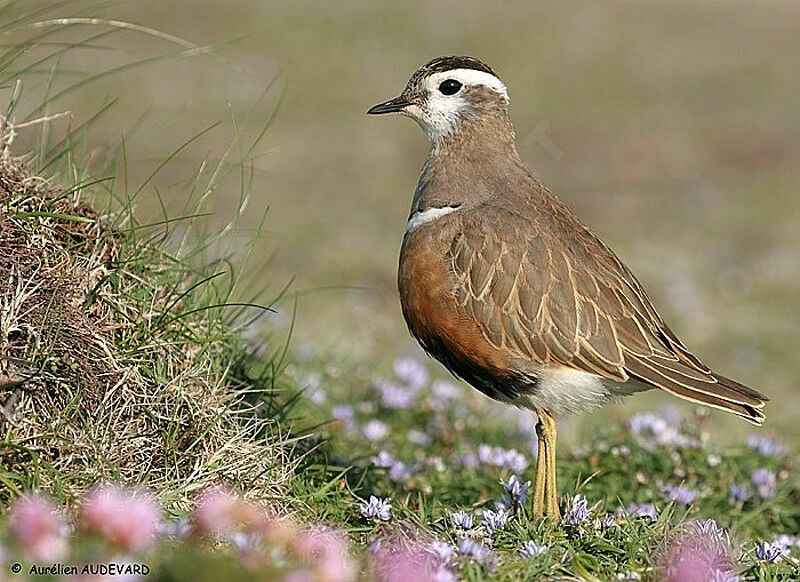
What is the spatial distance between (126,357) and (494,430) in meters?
3.14

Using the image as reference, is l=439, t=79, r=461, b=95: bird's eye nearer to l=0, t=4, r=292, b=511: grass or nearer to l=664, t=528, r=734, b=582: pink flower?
l=0, t=4, r=292, b=511: grass

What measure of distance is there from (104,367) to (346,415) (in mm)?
2321

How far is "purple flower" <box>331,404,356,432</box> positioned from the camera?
272 inches

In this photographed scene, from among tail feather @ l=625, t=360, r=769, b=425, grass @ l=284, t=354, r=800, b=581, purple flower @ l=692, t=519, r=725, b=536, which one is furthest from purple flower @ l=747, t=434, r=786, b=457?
Answer: purple flower @ l=692, t=519, r=725, b=536

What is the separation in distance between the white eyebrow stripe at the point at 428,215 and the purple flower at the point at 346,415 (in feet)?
4.66

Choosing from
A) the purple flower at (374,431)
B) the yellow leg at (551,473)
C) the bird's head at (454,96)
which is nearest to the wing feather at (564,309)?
the yellow leg at (551,473)

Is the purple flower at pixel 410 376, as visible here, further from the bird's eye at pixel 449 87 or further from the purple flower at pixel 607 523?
the purple flower at pixel 607 523

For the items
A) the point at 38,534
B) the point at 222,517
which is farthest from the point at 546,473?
the point at 38,534

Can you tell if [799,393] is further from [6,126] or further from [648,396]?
[6,126]

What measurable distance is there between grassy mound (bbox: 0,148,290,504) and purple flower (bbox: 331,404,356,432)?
1.36m

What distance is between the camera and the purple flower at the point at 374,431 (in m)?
6.77

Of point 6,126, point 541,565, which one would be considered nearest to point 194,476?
point 541,565

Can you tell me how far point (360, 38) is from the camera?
74.7 feet

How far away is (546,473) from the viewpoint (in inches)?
220
